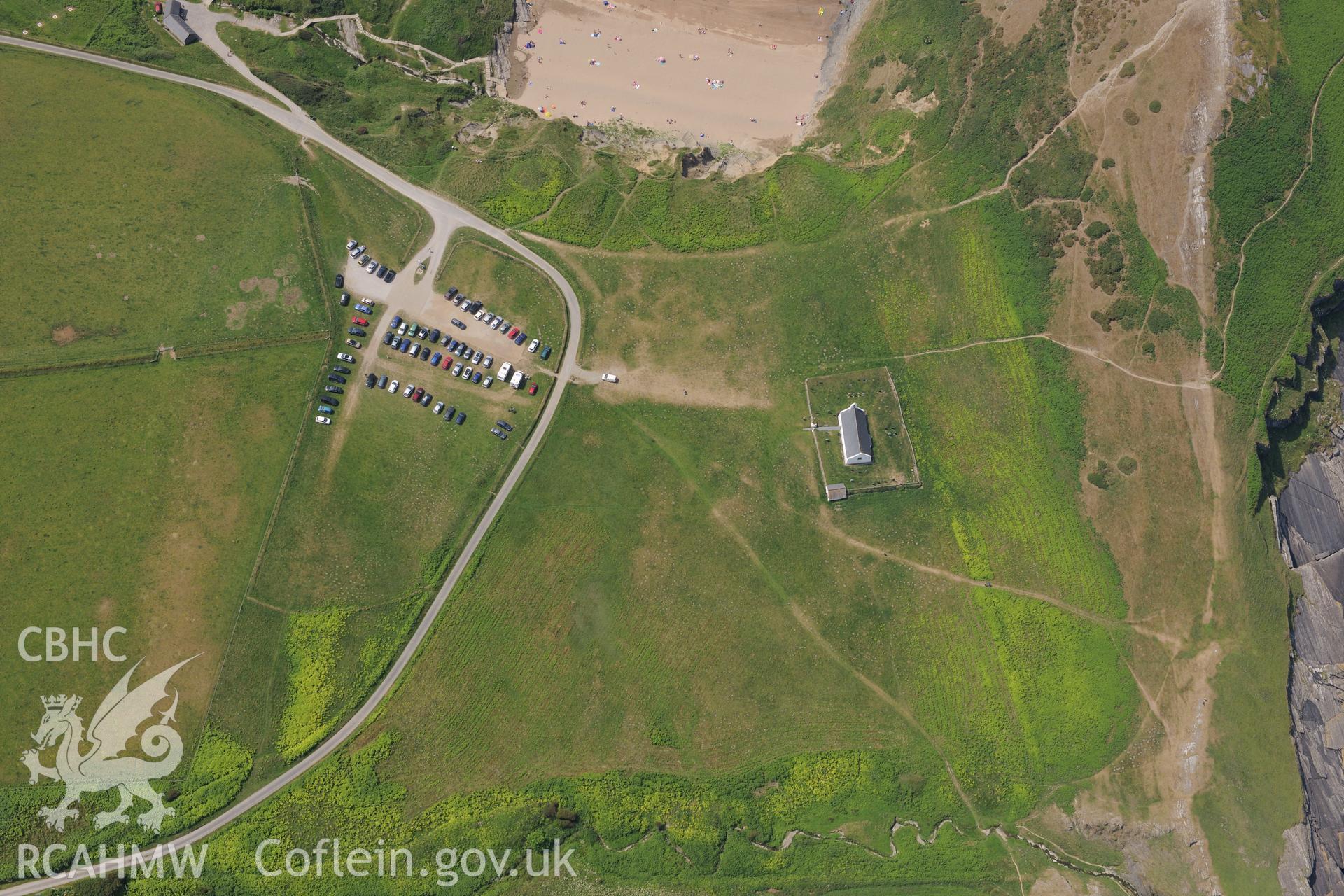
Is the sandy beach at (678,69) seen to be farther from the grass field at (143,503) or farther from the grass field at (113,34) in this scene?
the grass field at (143,503)

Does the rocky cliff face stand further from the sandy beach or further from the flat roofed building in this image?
the sandy beach

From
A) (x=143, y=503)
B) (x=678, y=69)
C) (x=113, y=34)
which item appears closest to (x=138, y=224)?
(x=113, y=34)

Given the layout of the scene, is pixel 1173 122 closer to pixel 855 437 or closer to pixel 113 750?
pixel 855 437

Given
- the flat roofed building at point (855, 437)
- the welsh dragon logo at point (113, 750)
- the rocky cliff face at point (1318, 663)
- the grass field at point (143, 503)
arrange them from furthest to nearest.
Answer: the flat roofed building at point (855, 437), the rocky cliff face at point (1318, 663), the grass field at point (143, 503), the welsh dragon logo at point (113, 750)

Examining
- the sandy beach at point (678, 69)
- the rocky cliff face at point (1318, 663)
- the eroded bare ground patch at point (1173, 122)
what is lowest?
the rocky cliff face at point (1318, 663)

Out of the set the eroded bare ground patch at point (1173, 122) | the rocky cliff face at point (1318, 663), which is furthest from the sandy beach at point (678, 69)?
the rocky cliff face at point (1318, 663)

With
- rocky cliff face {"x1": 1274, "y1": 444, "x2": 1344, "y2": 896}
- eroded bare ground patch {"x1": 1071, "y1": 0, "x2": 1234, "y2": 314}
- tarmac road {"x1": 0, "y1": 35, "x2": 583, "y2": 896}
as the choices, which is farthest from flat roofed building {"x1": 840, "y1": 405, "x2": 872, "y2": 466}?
rocky cliff face {"x1": 1274, "y1": 444, "x2": 1344, "y2": 896}
